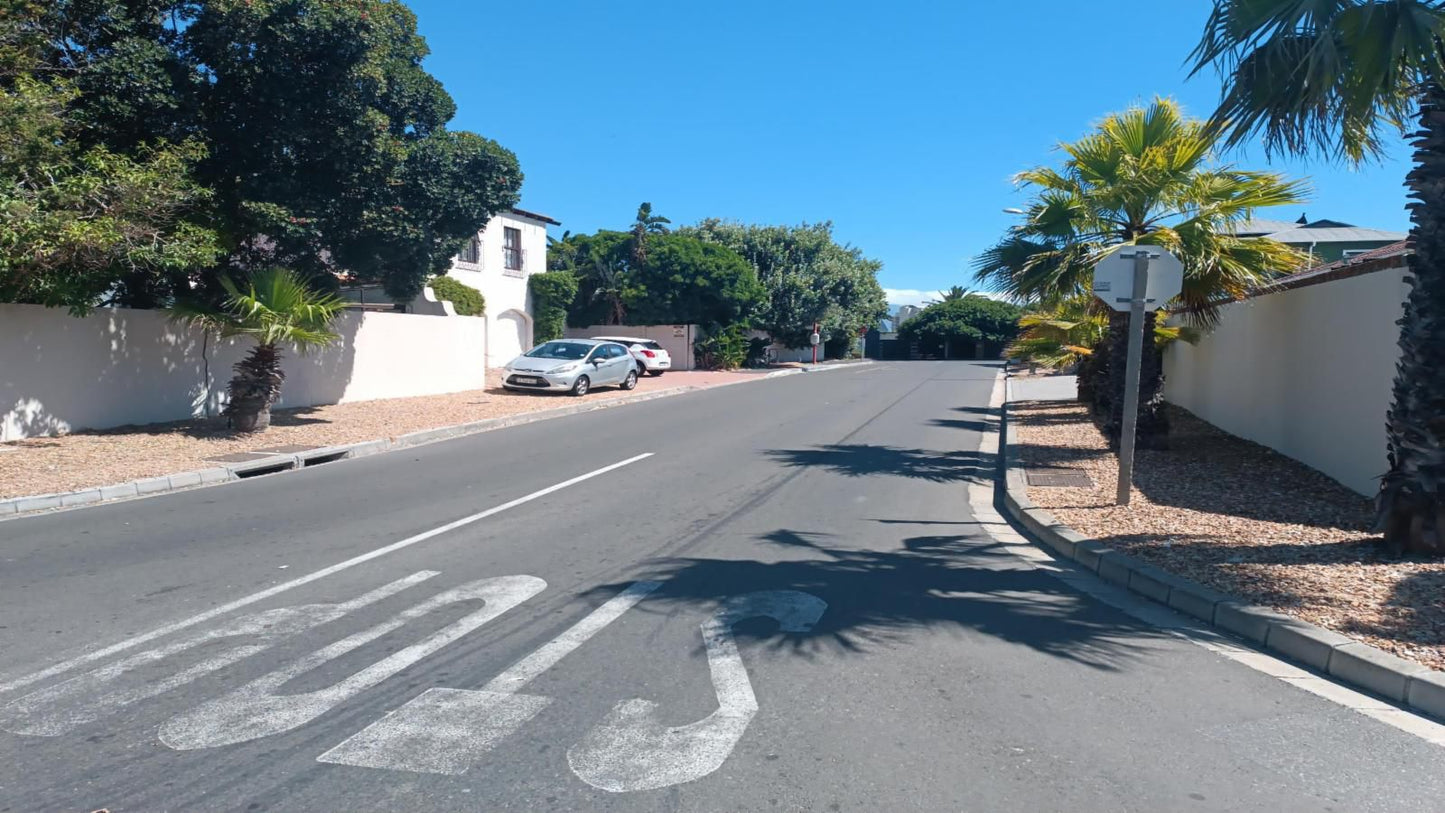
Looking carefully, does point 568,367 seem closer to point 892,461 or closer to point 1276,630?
point 892,461

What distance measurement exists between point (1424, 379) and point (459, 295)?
26236 millimetres

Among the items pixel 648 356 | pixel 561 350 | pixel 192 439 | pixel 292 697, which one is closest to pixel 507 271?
pixel 648 356

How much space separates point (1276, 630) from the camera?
5.79m

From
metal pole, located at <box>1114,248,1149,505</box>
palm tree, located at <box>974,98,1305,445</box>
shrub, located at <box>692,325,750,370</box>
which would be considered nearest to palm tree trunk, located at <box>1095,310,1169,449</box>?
palm tree, located at <box>974,98,1305,445</box>

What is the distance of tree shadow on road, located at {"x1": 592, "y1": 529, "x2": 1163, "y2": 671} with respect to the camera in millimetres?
5832

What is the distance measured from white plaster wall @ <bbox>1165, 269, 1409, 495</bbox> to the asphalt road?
155 inches

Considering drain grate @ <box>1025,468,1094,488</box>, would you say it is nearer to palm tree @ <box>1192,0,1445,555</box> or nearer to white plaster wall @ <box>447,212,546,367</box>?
palm tree @ <box>1192,0,1445,555</box>

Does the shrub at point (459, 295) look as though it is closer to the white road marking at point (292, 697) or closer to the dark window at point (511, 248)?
the dark window at point (511, 248)

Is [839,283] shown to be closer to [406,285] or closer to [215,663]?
[406,285]

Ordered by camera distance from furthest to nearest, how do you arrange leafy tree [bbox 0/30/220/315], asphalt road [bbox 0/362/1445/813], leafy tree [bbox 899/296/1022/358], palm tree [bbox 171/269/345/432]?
leafy tree [bbox 899/296/1022/358] → palm tree [bbox 171/269/345/432] → leafy tree [bbox 0/30/220/315] → asphalt road [bbox 0/362/1445/813]

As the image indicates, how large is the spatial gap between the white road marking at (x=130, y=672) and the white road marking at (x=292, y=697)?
0.38 m

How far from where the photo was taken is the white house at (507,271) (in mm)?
31562

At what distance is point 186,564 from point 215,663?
268 centimetres

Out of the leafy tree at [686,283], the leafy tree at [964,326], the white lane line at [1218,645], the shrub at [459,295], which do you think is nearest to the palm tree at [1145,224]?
the white lane line at [1218,645]
